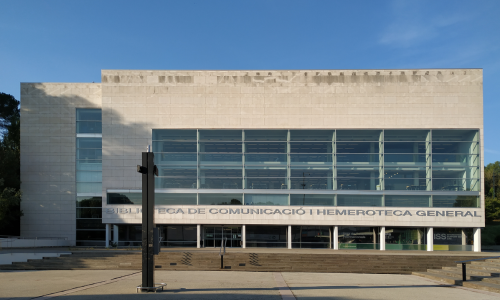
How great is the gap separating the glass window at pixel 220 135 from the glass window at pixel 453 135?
1539 cm

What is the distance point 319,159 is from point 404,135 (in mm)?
6890

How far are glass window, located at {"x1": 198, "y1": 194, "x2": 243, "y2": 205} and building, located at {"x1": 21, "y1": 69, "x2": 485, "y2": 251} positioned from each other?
0.36 ft

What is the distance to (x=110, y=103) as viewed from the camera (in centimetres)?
3228

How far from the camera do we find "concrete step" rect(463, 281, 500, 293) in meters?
14.1

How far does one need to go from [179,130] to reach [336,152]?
494 inches

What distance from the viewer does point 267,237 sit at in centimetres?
3222

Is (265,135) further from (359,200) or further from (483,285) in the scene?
(483,285)

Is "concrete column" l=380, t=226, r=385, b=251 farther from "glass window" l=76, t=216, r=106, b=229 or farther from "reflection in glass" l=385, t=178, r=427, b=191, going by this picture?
"glass window" l=76, t=216, r=106, b=229

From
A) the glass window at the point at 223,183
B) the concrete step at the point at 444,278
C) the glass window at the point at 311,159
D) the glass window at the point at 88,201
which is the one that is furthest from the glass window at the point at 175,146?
the concrete step at the point at 444,278

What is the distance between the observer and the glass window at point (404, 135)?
1256 inches

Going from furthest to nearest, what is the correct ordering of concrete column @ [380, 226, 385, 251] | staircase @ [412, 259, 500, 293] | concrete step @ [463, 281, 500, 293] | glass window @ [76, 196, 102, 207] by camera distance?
glass window @ [76, 196, 102, 207] → concrete column @ [380, 226, 385, 251] → staircase @ [412, 259, 500, 293] → concrete step @ [463, 281, 500, 293]

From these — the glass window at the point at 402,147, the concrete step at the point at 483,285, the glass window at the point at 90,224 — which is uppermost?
the glass window at the point at 402,147

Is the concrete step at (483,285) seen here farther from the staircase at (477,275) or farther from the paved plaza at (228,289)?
the paved plaza at (228,289)

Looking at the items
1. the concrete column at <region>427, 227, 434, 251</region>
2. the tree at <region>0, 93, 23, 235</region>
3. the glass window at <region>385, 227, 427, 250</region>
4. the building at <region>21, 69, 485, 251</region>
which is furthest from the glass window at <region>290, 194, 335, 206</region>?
the tree at <region>0, 93, 23, 235</region>
